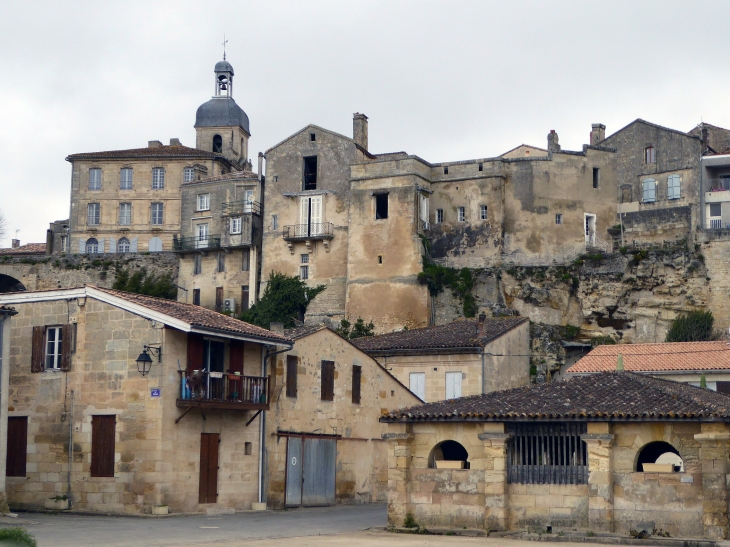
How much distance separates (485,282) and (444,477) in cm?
3849

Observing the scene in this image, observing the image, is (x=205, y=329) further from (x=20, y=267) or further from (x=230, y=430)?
(x=20, y=267)

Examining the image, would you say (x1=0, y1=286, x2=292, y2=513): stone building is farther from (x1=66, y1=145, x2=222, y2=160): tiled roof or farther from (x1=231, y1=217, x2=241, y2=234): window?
(x1=66, y1=145, x2=222, y2=160): tiled roof

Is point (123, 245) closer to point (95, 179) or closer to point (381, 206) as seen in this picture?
point (95, 179)

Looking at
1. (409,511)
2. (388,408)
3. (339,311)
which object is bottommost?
(409,511)

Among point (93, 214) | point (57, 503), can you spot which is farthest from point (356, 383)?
point (93, 214)

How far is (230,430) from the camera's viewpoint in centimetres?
3281

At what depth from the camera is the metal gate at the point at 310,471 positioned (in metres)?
35.2

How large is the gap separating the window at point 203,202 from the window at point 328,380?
121 ft

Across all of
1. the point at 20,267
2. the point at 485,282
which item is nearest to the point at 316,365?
the point at 485,282

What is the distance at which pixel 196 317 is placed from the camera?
104ft

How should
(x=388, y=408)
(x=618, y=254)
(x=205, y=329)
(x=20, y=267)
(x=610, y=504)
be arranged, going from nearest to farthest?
(x=610, y=504) → (x=205, y=329) → (x=388, y=408) → (x=618, y=254) → (x=20, y=267)

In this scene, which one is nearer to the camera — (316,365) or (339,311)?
(316,365)

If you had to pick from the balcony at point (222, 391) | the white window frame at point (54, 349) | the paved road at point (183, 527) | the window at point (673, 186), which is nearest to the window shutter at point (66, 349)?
the white window frame at point (54, 349)

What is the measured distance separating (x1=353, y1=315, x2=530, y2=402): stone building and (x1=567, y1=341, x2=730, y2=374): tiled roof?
2935 mm
